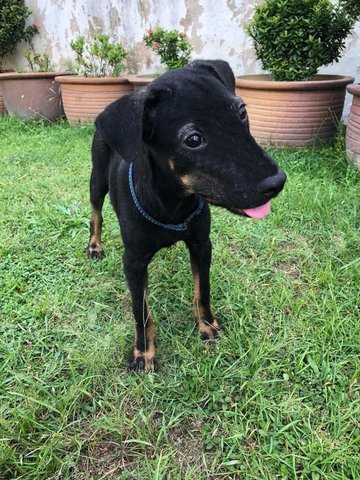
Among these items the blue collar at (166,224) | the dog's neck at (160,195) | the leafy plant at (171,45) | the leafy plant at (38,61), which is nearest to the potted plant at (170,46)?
the leafy plant at (171,45)

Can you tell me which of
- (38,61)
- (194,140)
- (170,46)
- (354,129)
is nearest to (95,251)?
(194,140)

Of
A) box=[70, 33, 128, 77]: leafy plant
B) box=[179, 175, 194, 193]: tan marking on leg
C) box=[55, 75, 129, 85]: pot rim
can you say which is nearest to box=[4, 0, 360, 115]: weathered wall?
box=[70, 33, 128, 77]: leafy plant

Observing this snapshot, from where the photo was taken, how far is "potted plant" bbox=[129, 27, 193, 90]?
220 inches

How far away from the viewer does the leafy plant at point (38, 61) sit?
297 inches

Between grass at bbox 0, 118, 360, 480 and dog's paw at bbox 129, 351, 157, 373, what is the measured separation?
0.20ft

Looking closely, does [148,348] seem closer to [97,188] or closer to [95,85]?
[97,188]

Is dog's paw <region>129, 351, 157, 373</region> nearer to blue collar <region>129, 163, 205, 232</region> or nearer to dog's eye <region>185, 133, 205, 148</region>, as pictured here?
blue collar <region>129, 163, 205, 232</region>

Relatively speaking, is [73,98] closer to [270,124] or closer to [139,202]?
[270,124]

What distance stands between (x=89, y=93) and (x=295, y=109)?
3.33 meters

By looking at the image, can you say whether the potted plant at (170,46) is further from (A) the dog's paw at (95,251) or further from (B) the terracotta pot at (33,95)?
(A) the dog's paw at (95,251)

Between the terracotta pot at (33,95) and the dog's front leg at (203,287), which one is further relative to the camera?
the terracotta pot at (33,95)

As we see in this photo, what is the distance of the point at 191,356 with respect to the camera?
7.52 ft

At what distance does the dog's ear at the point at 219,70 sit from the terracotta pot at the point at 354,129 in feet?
7.59

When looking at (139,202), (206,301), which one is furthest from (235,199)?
(206,301)
